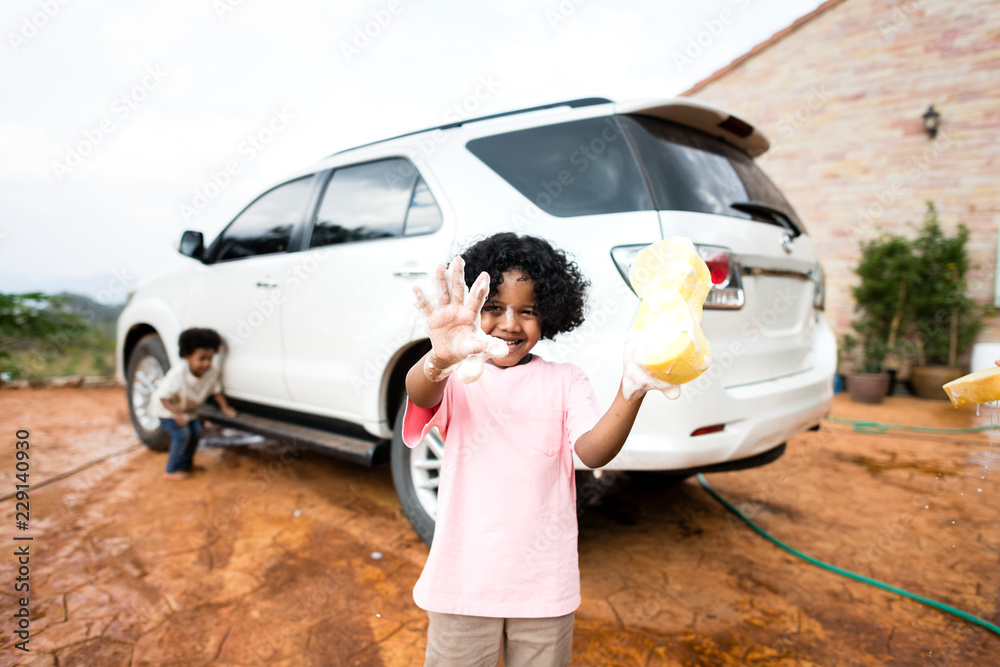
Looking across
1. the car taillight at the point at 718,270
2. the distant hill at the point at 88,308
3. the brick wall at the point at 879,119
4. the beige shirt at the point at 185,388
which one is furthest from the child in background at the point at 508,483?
the brick wall at the point at 879,119

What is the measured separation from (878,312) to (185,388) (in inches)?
327

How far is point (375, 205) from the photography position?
111 inches

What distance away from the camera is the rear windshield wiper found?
2.27 m

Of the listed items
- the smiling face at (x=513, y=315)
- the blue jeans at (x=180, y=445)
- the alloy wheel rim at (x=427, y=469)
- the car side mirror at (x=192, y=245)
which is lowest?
the blue jeans at (x=180, y=445)

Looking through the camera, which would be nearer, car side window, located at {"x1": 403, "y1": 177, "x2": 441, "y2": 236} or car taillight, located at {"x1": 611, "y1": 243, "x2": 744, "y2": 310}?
car taillight, located at {"x1": 611, "y1": 243, "x2": 744, "y2": 310}

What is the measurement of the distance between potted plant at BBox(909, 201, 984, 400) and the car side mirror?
27.2 ft

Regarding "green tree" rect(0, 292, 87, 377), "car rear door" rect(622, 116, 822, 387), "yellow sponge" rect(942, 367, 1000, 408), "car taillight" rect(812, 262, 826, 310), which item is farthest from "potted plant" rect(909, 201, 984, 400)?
"green tree" rect(0, 292, 87, 377)

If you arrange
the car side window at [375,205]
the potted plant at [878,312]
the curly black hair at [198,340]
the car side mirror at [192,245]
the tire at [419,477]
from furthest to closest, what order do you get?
the potted plant at [878,312]
the car side mirror at [192,245]
the curly black hair at [198,340]
the car side window at [375,205]
the tire at [419,477]

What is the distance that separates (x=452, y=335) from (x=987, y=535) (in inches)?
133

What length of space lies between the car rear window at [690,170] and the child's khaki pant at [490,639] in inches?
56.4

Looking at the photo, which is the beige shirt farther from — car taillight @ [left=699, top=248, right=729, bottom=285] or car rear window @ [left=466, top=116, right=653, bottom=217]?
car taillight @ [left=699, top=248, right=729, bottom=285]

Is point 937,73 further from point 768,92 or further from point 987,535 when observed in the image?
point 987,535

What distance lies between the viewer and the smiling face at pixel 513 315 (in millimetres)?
1227

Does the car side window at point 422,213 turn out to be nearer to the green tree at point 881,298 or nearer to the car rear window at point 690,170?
the car rear window at point 690,170
